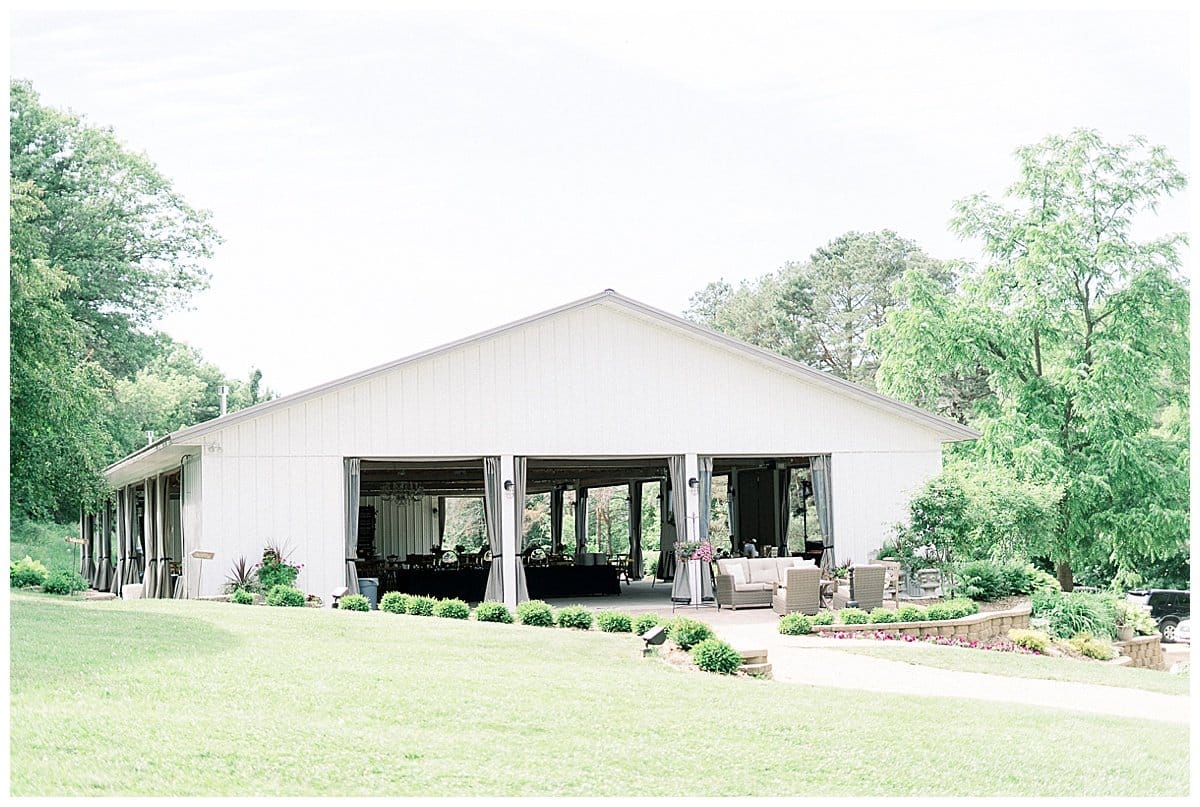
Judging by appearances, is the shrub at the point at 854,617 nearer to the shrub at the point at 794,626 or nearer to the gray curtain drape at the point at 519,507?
the shrub at the point at 794,626

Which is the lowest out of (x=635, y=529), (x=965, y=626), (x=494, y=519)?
(x=965, y=626)

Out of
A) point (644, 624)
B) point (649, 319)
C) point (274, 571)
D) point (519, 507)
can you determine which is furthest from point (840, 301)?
point (644, 624)

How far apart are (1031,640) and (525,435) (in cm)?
756

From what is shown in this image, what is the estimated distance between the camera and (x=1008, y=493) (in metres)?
21.0

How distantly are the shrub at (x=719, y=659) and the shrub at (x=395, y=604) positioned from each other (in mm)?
6085

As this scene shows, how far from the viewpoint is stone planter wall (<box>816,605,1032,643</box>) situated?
1630 centimetres

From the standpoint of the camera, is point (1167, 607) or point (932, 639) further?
point (1167, 607)

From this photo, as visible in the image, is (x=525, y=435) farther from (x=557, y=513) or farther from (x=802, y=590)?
(x=557, y=513)

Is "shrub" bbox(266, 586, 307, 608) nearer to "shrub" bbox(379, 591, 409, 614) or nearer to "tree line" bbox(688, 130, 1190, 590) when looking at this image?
"shrub" bbox(379, 591, 409, 614)

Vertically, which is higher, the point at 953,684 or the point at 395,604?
the point at 395,604

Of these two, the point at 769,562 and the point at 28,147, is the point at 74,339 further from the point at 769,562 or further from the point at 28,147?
the point at 28,147

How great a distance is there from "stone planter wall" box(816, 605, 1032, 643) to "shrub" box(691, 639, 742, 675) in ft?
14.4

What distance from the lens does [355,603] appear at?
688 inches

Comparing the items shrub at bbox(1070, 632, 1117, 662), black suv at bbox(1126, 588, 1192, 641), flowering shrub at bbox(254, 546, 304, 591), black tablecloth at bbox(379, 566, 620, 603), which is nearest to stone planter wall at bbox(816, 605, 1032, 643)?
shrub at bbox(1070, 632, 1117, 662)
